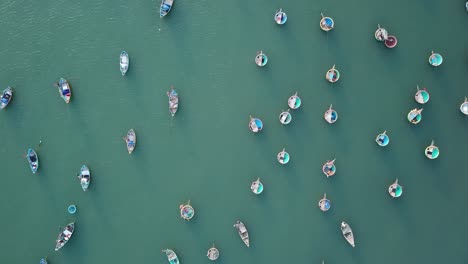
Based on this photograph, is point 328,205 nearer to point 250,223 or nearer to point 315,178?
point 315,178

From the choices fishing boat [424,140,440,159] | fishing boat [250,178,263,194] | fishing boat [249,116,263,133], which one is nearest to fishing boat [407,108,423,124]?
fishing boat [424,140,440,159]

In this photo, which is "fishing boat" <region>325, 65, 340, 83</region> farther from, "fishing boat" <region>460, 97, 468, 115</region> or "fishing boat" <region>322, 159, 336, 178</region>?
"fishing boat" <region>460, 97, 468, 115</region>

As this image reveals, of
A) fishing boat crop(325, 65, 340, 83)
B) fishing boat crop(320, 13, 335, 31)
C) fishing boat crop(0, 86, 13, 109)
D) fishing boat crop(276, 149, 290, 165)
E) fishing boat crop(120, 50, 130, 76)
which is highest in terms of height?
fishing boat crop(320, 13, 335, 31)

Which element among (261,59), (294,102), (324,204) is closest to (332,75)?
(294,102)

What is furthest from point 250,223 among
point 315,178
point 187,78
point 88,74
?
point 88,74

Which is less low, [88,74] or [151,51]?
[151,51]

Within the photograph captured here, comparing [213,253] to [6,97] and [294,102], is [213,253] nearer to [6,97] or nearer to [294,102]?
[294,102]
